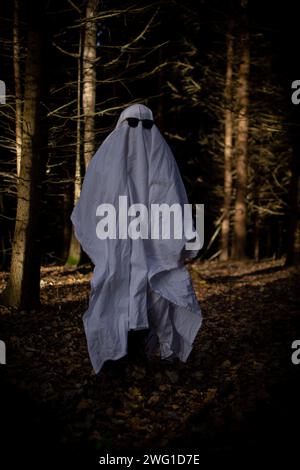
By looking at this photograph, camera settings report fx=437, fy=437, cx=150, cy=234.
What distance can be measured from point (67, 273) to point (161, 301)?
6.45 metres

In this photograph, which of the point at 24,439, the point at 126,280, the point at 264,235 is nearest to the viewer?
the point at 24,439

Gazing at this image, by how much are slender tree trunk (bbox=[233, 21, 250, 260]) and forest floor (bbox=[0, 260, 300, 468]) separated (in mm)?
7517

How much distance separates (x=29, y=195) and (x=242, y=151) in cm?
906

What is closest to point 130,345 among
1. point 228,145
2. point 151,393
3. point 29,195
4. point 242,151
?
point 151,393

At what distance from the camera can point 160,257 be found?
457cm

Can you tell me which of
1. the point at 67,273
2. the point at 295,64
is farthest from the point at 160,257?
the point at 295,64

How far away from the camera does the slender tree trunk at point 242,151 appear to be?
13.5 metres

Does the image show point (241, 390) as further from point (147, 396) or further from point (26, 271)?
point (26, 271)

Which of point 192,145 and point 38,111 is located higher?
point 192,145

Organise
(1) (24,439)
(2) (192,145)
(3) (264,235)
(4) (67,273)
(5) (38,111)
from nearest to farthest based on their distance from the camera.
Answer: (1) (24,439)
(5) (38,111)
(4) (67,273)
(2) (192,145)
(3) (264,235)

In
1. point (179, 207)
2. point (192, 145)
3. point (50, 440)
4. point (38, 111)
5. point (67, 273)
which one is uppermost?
point (192, 145)

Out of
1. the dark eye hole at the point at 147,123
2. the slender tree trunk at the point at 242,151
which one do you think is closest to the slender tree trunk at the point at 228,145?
the slender tree trunk at the point at 242,151

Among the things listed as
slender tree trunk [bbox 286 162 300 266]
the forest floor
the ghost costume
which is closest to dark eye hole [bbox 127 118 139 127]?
the ghost costume

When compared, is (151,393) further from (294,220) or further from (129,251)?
(294,220)
